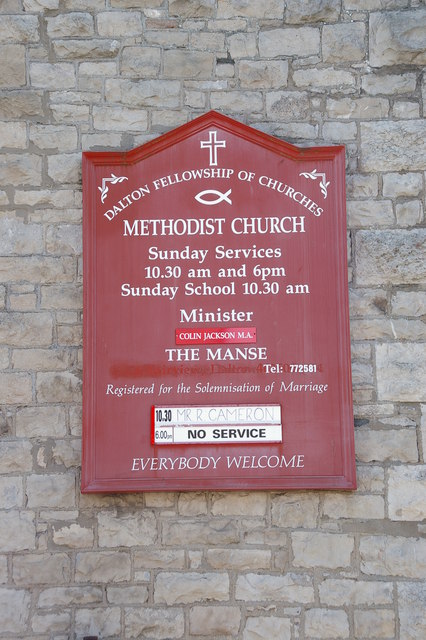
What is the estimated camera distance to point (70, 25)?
13.6ft

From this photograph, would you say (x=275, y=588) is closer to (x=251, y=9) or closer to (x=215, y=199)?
(x=215, y=199)

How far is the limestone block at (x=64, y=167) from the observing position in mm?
4043

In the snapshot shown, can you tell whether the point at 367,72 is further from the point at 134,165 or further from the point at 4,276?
the point at 4,276

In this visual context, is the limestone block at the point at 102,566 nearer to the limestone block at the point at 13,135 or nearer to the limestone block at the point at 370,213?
the limestone block at the point at 370,213

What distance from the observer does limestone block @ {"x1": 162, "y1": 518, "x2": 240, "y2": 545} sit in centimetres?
372

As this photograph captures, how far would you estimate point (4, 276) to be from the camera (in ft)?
13.0

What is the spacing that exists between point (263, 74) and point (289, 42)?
0.26 meters

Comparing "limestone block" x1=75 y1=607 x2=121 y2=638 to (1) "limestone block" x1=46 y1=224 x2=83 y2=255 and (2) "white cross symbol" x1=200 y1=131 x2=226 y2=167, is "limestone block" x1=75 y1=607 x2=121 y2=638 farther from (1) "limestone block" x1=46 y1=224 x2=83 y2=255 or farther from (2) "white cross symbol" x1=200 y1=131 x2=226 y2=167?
(2) "white cross symbol" x1=200 y1=131 x2=226 y2=167

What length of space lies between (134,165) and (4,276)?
986 mm

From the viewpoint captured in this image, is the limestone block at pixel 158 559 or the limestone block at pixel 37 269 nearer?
the limestone block at pixel 158 559

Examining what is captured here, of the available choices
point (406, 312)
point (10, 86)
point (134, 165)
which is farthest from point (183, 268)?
point (10, 86)

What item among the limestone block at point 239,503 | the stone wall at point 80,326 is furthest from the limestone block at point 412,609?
A: the limestone block at point 239,503

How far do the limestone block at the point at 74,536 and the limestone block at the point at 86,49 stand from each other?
2715 mm

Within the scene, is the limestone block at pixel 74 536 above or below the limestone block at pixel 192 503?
below
